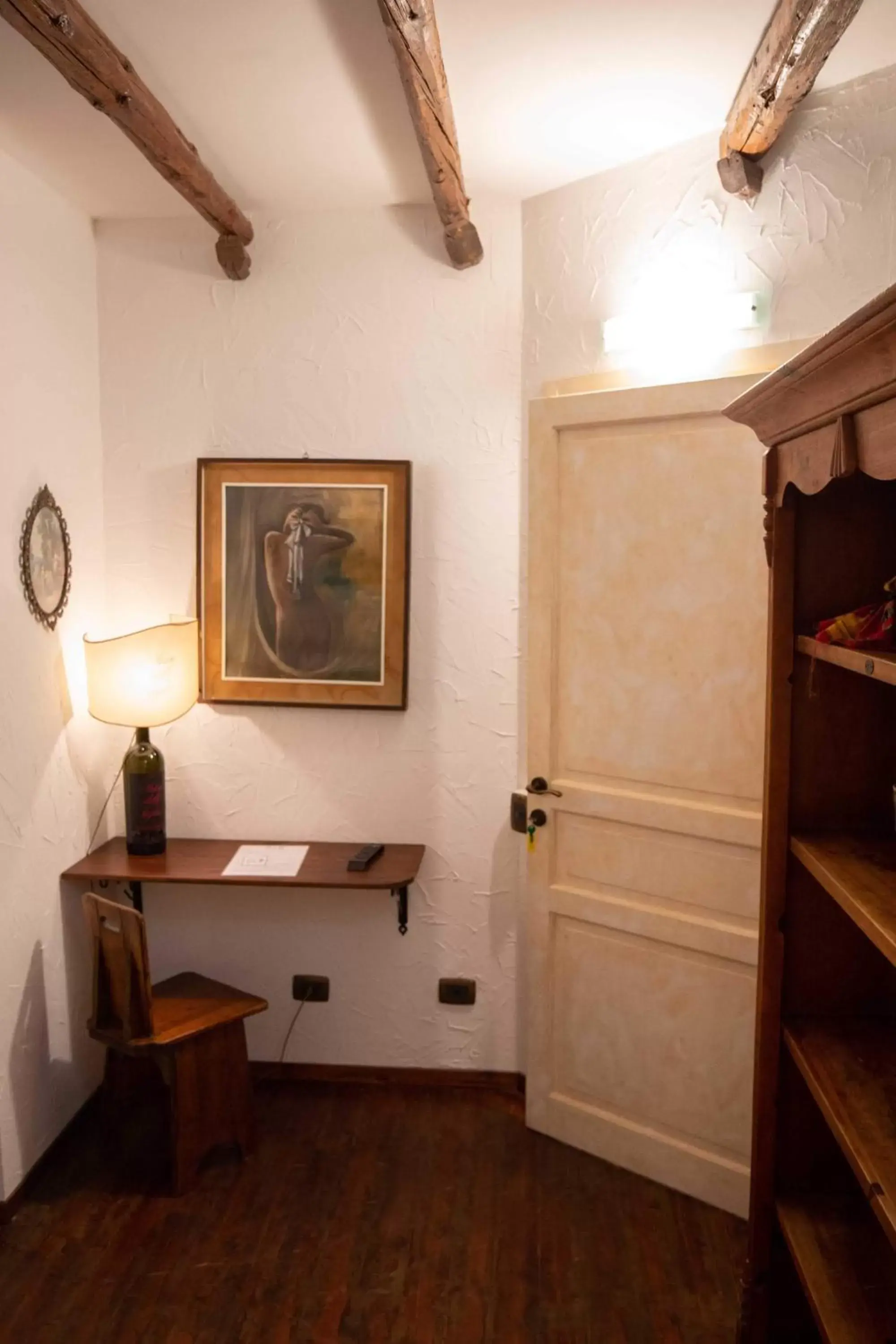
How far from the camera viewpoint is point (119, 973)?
2527 mm

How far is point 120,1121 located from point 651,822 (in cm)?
174

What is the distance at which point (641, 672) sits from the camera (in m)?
2.52

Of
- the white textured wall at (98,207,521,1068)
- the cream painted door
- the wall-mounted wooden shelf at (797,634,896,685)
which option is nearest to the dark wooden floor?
the cream painted door

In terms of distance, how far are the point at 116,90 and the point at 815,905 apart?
2.07 meters

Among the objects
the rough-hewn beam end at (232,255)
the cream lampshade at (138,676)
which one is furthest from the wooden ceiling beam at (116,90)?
the cream lampshade at (138,676)

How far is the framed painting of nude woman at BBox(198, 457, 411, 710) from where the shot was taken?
2.91 meters

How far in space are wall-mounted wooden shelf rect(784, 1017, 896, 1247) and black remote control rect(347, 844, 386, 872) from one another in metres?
1.32

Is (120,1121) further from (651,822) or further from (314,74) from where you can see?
(314,74)

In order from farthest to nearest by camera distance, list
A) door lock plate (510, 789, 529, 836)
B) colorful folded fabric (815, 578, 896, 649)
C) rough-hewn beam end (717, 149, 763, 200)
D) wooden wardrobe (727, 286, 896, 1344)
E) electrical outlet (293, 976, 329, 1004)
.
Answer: electrical outlet (293, 976, 329, 1004) < door lock plate (510, 789, 529, 836) < rough-hewn beam end (717, 149, 763, 200) < wooden wardrobe (727, 286, 896, 1344) < colorful folded fabric (815, 578, 896, 649)

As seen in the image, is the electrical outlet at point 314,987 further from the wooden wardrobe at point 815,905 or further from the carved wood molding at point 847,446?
the carved wood molding at point 847,446

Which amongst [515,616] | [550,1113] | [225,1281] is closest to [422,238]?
[515,616]

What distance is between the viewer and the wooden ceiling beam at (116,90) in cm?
171

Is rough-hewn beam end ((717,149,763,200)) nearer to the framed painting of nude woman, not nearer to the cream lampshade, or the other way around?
the framed painting of nude woman

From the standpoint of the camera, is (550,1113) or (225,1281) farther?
(550,1113)
